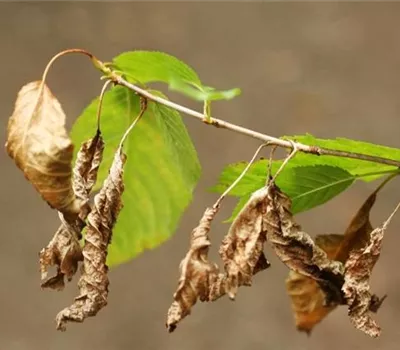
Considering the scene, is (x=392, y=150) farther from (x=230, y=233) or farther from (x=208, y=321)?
(x=208, y=321)

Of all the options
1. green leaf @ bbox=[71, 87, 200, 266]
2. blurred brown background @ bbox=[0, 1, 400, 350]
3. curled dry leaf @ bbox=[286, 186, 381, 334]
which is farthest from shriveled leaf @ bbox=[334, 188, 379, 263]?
blurred brown background @ bbox=[0, 1, 400, 350]

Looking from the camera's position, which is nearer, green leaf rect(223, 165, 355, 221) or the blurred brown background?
green leaf rect(223, 165, 355, 221)

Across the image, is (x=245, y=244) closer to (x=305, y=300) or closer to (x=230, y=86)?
(x=305, y=300)

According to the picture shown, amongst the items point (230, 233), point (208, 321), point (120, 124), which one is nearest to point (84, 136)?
point (120, 124)

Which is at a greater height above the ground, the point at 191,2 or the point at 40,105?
the point at 40,105

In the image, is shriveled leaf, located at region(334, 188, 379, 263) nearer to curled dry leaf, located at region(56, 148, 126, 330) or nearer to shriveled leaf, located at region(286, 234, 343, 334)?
shriveled leaf, located at region(286, 234, 343, 334)

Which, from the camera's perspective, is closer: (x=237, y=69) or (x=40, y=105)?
(x=40, y=105)
